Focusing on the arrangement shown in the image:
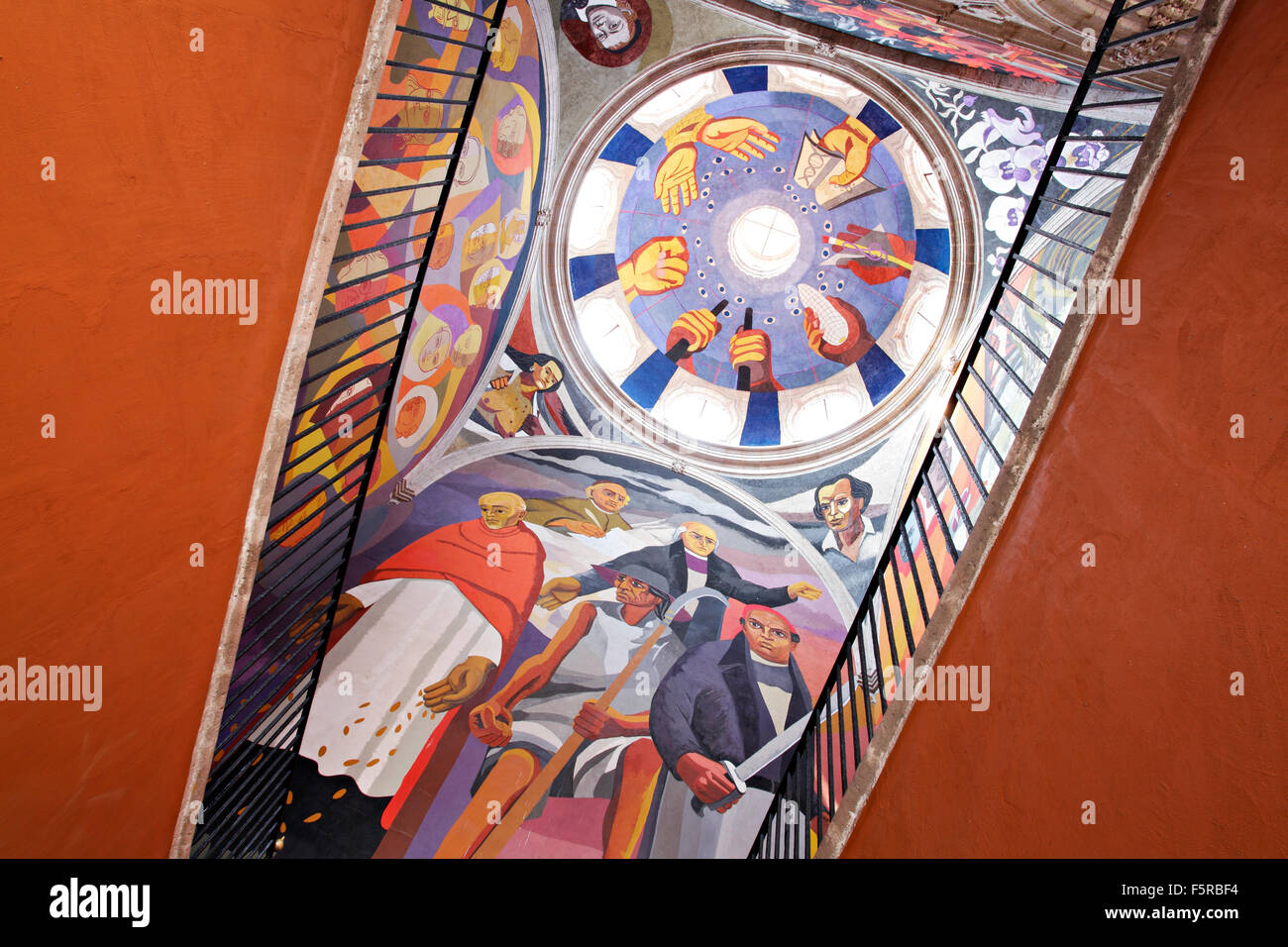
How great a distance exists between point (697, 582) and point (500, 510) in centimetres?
235

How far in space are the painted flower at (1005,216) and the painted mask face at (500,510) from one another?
5950 mm

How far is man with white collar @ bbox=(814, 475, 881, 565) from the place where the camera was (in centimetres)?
923

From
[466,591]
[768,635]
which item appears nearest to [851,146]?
[768,635]

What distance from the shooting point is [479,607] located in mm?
8797

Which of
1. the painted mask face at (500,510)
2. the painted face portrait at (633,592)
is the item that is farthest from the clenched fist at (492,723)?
the painted mask face at (500,510)

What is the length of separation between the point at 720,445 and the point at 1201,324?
7.29 metres

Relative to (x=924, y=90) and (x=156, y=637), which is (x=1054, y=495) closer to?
(x=156, y=637)

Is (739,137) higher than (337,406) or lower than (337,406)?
higher

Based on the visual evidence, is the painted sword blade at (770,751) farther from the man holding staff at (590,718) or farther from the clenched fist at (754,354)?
the clenched fist at (754,354)

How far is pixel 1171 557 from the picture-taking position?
2.32 meters

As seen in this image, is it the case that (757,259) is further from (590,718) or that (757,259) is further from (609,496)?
(590,718)

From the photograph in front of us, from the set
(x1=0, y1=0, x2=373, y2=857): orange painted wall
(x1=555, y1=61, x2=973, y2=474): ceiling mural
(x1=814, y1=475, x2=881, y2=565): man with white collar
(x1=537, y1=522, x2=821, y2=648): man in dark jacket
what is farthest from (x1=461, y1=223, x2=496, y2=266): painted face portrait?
(x1=0, y1=0, x2=373, y2=857): orange painted wall

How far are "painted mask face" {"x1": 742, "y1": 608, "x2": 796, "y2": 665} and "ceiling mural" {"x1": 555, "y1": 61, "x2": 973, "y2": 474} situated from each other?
203 cm

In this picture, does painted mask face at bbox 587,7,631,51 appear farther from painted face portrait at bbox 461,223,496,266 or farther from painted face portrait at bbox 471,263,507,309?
painted face portrait at bbox 471,263,507,309
